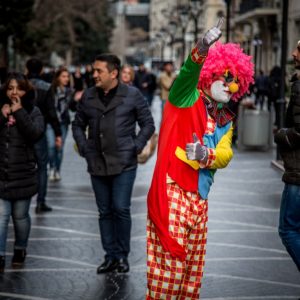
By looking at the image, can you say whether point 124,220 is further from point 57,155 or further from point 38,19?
point 38,19

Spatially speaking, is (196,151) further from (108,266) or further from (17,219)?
(17,219)

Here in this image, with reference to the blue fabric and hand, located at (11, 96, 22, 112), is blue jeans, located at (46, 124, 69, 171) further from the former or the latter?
the blue fabric

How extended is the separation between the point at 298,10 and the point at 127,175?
34.8 meters

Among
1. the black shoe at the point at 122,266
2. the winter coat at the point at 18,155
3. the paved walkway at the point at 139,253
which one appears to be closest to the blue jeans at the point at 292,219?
the paved walkway at the point at 139,253

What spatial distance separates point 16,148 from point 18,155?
0.06m

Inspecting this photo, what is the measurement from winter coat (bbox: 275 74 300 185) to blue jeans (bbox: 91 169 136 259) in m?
1.64

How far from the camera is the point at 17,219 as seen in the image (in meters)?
8.23

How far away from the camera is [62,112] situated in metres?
13.4

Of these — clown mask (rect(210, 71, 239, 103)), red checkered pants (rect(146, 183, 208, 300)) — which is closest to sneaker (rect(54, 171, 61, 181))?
red checkered pants (rect(146, 183, 208, 300))

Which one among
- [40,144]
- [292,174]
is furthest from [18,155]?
[40,144]

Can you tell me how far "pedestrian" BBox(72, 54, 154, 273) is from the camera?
7863mm

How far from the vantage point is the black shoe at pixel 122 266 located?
798 centimetres

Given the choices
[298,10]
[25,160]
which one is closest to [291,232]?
[25,160]

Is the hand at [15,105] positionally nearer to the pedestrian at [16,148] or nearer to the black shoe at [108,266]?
the pedestrian at [16,148]
